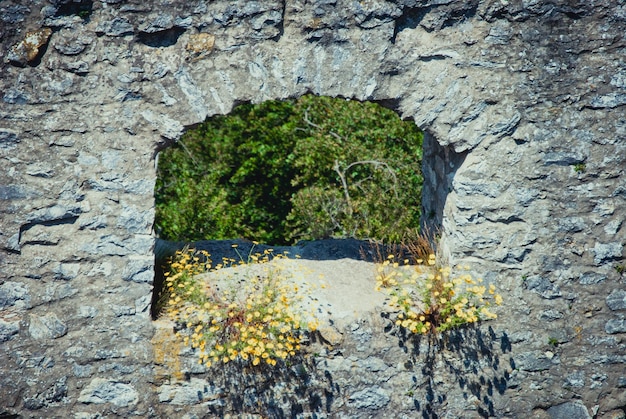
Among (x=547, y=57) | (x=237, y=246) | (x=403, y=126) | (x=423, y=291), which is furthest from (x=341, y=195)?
(x=547, y=57)

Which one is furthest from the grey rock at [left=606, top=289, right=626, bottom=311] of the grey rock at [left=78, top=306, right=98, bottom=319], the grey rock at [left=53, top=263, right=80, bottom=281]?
the grey rock at [left=53, top=263, right=80, bottom=281]

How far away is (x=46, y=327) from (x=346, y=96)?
2380 millimetres

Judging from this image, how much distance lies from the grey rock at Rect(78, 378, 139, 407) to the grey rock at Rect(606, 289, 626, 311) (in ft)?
10.5

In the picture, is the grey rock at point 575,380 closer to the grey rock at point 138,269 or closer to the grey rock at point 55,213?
the grey rock at point 138,269

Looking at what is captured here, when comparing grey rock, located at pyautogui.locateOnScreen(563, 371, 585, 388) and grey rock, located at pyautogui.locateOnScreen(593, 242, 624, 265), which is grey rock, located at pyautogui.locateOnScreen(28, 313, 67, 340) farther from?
grey rock, located at pyautogui.locateOnScreen(593, 242, 624, 265)

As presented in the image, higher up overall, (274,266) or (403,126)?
(403,126)

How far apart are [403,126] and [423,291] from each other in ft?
15.3

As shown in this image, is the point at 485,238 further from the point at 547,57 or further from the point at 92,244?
the point at 92,244

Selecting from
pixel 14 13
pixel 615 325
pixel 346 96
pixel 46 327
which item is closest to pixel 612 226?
pixel 615 325

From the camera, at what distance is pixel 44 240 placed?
4637mm

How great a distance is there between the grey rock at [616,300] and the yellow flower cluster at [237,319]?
6.59 ft

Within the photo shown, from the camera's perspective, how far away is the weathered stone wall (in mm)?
4496

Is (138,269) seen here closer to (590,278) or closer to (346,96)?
(346,96)

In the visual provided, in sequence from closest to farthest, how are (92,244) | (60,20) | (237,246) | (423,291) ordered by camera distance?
(60,20)
(92,244)
(423,291)
(237,246)
